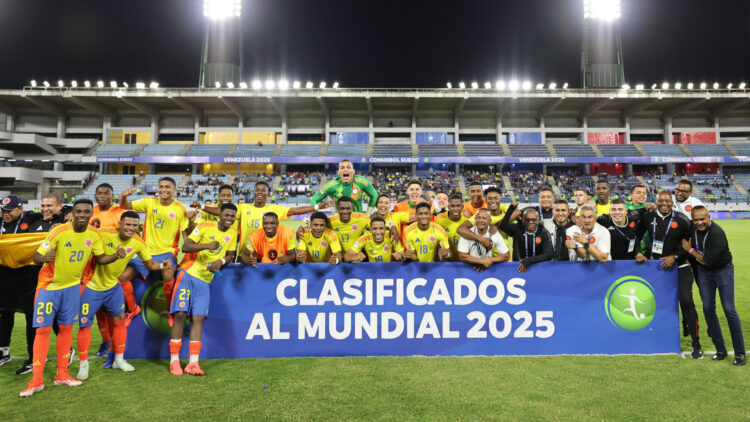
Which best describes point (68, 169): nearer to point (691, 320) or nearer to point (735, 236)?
point (691, 320)

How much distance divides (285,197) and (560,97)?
3021 cm

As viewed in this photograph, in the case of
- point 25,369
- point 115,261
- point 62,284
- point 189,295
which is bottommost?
point 25,369

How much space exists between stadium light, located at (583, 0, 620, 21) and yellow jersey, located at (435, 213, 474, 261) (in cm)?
4399

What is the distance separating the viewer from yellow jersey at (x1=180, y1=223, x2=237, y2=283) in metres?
4.37

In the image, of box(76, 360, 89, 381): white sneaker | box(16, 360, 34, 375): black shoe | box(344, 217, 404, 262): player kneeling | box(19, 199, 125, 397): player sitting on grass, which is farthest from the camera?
box(344, 217, 404, 262): player kneeling

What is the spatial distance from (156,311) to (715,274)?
6.86 metres

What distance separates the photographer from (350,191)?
263 inches

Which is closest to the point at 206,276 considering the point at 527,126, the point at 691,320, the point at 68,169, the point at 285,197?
the point at 691,320

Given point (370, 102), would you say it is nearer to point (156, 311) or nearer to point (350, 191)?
point (350, 191)

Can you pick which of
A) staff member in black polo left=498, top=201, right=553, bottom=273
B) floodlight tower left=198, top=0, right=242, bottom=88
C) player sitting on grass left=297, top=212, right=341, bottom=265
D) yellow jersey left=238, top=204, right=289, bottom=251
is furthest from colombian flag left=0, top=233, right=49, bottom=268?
floodlight tower left=198, top=0, right=242, bottom=88

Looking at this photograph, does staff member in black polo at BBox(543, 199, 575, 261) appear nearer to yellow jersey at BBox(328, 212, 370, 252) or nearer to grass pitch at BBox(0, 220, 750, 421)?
grass pitch at BBox(0, 220, 750, 421)

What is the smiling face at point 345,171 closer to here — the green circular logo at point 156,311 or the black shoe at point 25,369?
the green circular logo at point 156,311

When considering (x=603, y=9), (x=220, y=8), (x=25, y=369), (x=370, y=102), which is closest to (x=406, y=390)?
(x=25, y=369)

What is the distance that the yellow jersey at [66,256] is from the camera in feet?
12.5
